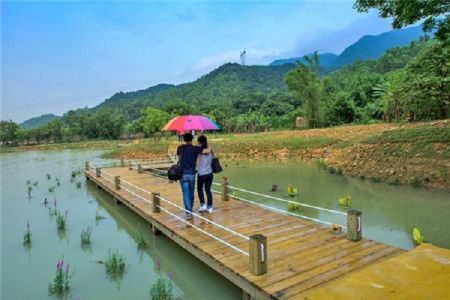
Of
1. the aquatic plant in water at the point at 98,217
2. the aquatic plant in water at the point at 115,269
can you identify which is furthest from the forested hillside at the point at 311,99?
the aquatic plant in water at the point at 98,217

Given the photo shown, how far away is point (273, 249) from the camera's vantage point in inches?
213

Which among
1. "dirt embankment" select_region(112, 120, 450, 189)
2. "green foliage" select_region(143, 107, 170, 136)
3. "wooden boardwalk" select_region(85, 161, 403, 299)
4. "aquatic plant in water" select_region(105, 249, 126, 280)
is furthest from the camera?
"green foliage" select_region(143, 107, 170, 136)

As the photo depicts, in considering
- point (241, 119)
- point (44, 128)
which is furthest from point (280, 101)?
point (44, 128)

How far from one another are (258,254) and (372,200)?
25.1 feet

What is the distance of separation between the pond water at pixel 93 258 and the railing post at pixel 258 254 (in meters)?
1.06

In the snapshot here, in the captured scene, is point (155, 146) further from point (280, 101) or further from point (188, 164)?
point (280, 101)

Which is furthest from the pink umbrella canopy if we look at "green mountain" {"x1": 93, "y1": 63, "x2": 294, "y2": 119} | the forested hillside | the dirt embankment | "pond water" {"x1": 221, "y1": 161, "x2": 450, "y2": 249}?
"green mountain" {"x1": 93, "y1": 63, "x2": 294, "y2": 119}

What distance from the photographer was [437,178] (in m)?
11.4

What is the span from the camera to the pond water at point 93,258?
5.61 m

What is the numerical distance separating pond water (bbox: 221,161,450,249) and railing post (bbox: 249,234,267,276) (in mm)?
3813

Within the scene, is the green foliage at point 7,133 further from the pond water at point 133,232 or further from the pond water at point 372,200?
the pond water at point 372,200

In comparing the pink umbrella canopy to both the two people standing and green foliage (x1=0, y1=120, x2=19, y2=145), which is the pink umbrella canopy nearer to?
the two people standing

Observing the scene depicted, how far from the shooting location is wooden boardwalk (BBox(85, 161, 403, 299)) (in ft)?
14.0

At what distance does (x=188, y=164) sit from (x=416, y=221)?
5960mm
